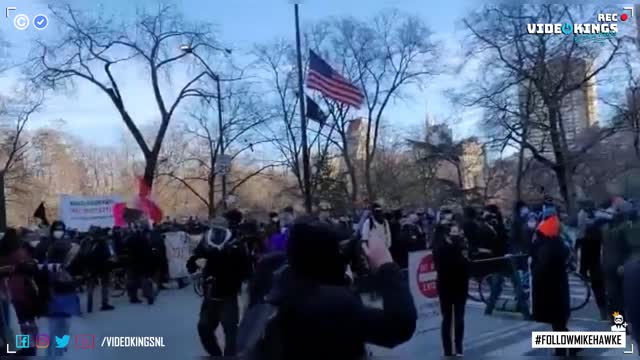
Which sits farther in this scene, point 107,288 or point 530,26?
point 107,288

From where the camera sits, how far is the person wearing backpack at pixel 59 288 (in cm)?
600

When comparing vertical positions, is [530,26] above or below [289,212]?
above

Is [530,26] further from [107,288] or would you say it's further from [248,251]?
[107,288]

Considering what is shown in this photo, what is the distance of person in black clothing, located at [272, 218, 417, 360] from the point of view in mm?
2158

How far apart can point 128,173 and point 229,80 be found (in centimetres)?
164

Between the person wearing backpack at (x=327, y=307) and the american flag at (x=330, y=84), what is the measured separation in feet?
18.7

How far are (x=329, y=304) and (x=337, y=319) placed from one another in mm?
53

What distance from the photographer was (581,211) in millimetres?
7109

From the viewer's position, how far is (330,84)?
809cm

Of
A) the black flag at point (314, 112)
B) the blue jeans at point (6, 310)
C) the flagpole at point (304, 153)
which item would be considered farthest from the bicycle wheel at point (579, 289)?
the blue jeans at point (6, 310)

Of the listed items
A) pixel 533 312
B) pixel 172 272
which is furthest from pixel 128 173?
pixel 172 272

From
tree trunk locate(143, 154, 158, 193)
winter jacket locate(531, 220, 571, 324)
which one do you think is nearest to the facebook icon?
→ tree trunk locate(143, 154, 158, 193)

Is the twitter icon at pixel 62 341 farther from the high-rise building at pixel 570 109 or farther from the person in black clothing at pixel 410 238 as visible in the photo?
the high-rise building at pixel 570 109

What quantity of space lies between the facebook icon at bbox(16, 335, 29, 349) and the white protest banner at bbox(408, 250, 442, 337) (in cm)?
353
